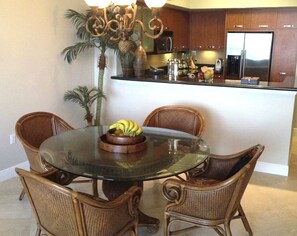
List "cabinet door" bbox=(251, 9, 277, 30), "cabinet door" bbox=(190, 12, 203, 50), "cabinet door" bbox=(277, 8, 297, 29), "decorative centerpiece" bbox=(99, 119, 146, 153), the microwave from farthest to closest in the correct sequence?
1. "cabinet door" bbox=(190, 12, 203, 50)
2. "cabinet door" bbox=(251, 9, 277, 30)
3. "cabinet door" bbox=(277, 8, 297, 29)
4. the microwave
5. "decorative centerpiece" bbox=(99, 119, 146, 153)

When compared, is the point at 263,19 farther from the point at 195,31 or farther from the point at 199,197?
the point at 199,197

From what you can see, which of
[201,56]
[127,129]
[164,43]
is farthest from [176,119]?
[201,56]

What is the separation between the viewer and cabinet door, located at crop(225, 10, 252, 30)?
6734 mm

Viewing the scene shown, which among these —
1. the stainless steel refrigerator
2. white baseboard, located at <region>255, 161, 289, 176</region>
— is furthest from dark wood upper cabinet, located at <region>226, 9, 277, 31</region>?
white baseboard, located at <region>255, 161, 289, 176</region>

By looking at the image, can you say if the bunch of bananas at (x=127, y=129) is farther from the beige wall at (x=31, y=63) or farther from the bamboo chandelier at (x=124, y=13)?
the beige wall at (x=31, y=63)

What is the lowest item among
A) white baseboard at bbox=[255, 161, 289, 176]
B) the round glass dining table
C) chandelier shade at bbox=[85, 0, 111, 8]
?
white baseboard at bbox=[255, 161, 289, 176]

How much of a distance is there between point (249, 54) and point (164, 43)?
5.70 feet

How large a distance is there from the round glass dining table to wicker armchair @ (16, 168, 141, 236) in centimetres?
15

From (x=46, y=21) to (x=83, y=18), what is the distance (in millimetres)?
459

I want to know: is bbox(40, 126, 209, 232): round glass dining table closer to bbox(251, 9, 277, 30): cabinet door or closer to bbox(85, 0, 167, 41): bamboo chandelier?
bbox(85, 0, 167, 41): bamboo chandelier

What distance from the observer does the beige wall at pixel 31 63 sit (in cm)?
357

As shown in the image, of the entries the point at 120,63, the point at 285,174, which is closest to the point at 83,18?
the point at 120,63

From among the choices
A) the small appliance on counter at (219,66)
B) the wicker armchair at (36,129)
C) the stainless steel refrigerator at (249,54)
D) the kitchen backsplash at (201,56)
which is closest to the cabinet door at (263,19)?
the stainless steel refrigerator at (249,54)

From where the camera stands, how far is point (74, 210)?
1829mm
